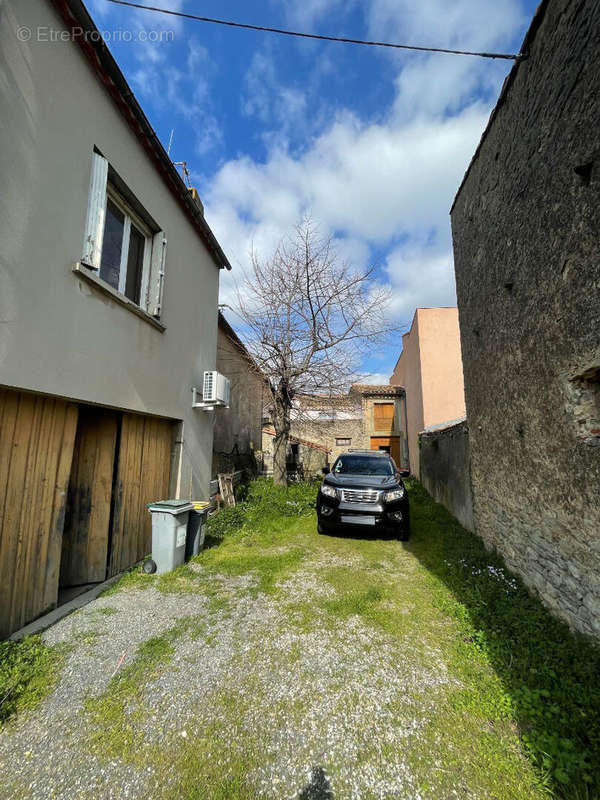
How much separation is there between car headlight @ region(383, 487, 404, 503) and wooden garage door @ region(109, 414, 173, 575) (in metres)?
3.96

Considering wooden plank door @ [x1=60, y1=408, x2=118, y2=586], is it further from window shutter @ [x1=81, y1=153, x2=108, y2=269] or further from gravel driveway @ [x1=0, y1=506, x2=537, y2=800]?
window shutter @ [x1=81, y1=153, x2=108, y2=269]

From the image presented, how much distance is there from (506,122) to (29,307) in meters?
5.96

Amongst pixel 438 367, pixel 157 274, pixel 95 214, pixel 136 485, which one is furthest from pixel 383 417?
pixel 95 214

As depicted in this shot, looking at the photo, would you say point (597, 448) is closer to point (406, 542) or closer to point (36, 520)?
point (406, 542)

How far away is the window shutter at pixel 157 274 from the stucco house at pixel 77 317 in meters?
0.02

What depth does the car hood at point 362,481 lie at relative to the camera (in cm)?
598

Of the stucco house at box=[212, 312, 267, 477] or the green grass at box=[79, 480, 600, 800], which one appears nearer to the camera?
the green grass at box=[79, 480, 600, 800]

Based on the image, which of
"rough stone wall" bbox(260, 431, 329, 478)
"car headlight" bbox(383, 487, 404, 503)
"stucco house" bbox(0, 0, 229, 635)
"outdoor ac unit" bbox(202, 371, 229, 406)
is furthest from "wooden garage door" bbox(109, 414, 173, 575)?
"rough stone wall" bbox(260, 431, 329, 478)

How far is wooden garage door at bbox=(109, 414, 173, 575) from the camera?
4566 mm

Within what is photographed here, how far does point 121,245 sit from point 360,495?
5.62 m

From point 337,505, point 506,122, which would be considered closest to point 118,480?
point 337,505

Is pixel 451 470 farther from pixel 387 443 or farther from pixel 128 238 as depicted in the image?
pixel 387 443

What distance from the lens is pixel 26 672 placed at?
2553mm

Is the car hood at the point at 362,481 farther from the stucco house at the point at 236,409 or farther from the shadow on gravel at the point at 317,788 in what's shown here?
the shadow on gravel at the point at 317,788
